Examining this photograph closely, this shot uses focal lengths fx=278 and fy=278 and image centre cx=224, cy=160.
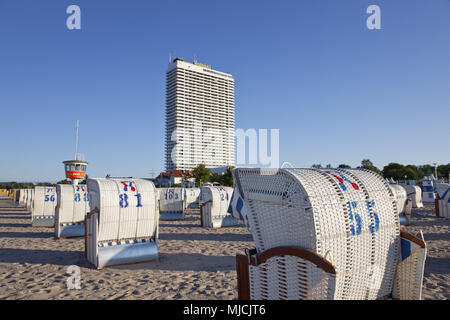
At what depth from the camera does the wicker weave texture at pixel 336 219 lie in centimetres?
315

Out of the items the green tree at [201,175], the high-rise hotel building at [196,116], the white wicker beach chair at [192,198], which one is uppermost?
the high-rise hotel building at [196,116]

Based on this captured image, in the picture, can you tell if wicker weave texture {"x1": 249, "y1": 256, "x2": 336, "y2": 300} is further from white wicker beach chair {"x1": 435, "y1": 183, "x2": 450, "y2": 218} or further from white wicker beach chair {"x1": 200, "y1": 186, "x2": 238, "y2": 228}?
white wicker beach chair {"x1": 435, "y1": 183, "x2": 450, "y2": 218}

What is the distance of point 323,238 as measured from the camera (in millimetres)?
3086

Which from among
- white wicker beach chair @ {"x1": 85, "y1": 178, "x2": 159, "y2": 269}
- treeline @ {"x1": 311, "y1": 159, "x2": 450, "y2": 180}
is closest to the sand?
white wicker beach chair @ {"x1": 85, "y1": 178, "x2": 159, "y2": 269}

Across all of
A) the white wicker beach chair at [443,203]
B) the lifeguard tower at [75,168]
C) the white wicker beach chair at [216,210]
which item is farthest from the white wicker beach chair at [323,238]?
the lifeguard tower at [75,168]

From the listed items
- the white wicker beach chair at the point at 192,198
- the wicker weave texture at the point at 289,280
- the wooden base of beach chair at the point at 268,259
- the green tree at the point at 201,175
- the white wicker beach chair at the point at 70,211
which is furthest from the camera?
the green tree at the point at 201,175

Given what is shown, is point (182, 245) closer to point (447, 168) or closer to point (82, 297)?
point (82, 297)

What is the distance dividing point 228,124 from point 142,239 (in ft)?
539

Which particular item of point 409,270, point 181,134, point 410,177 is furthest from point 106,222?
point 181,134

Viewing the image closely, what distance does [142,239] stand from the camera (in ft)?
27.0

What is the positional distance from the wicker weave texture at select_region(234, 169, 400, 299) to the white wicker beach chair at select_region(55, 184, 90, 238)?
1061cm

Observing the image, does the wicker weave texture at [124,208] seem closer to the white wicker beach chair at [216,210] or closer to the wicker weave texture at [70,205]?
the wicker weave texture at [70,205]

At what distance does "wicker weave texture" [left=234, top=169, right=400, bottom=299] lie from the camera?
10.3ft
